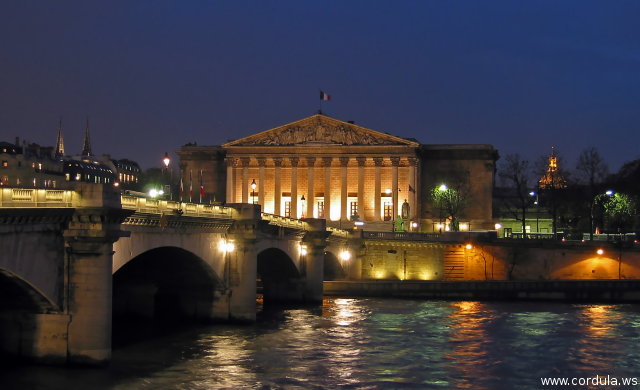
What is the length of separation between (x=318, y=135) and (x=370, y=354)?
10075cm

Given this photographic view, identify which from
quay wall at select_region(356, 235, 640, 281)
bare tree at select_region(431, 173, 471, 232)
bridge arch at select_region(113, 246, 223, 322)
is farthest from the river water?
bare tree at select_region(431, 173, 471, 232)

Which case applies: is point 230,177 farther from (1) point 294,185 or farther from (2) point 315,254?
(2) point 315,254

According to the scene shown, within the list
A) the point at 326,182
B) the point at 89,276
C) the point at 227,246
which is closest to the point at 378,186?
the point at 326,182

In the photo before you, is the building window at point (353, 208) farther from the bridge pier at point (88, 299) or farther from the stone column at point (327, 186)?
the bridge pier at point (88, 299)

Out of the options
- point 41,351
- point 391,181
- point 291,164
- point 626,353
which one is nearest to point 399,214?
point 391,181

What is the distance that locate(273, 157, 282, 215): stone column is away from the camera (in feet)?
493

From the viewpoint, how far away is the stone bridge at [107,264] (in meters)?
37.7

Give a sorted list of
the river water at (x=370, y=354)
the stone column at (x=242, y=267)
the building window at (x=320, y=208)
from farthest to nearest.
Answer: the building window at (x=320, y=208) → the stone column at (x=242, y=267) → the river water at (x=370, y=354)

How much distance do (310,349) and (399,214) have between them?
3826 inches

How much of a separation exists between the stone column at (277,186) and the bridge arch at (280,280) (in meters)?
70.3

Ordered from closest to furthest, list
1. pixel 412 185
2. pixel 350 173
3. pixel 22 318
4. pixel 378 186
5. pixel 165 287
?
pixel 22 318 → pixel 165 287 → pixel 412 185 → pixel 378 186 → pixel 350 173

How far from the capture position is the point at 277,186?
151 metres

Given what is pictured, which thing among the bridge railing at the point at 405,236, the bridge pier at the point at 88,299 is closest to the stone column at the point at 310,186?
the bridge railing at the point at 405,236

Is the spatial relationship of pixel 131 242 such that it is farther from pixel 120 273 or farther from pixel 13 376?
pixel 120 273
